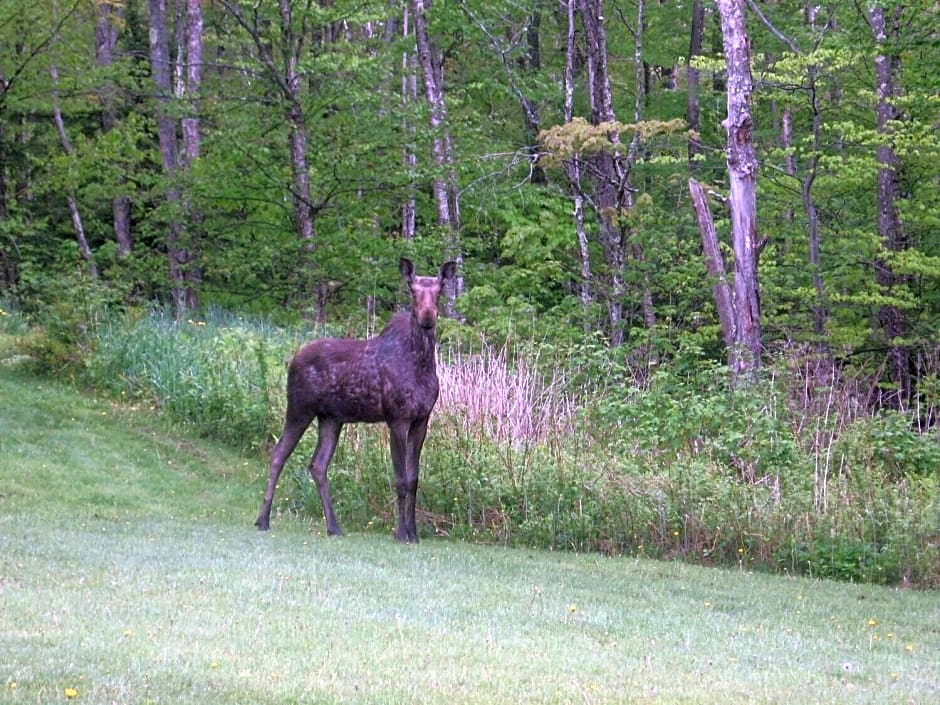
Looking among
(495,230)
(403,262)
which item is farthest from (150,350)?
(495,230)

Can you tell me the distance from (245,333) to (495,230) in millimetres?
10314

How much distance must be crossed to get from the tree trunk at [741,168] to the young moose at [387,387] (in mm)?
6320

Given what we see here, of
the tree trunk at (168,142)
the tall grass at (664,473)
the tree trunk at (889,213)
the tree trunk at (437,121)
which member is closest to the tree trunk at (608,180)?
the tree trunk at (437,121)

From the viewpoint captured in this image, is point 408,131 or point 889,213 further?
point 408,131

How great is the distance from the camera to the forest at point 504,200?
17.2 meters

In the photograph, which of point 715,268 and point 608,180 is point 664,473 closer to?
point 715,268

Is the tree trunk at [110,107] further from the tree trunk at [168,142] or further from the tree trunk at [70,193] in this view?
the tree trunk at [168,142]

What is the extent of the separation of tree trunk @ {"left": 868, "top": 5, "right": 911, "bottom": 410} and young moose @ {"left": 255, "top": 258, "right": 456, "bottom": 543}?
1188 cm

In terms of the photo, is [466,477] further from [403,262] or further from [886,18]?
[886,18]

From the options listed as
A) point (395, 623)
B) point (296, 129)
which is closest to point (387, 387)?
point (395, 623)

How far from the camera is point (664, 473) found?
1125 centimetres

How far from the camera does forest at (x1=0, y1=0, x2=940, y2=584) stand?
17234 mm

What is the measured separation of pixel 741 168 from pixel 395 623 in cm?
1064

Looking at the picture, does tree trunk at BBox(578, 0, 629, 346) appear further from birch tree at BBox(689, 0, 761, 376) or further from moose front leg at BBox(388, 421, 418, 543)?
moose front leg at BBox(388, 421, 418, 543)
